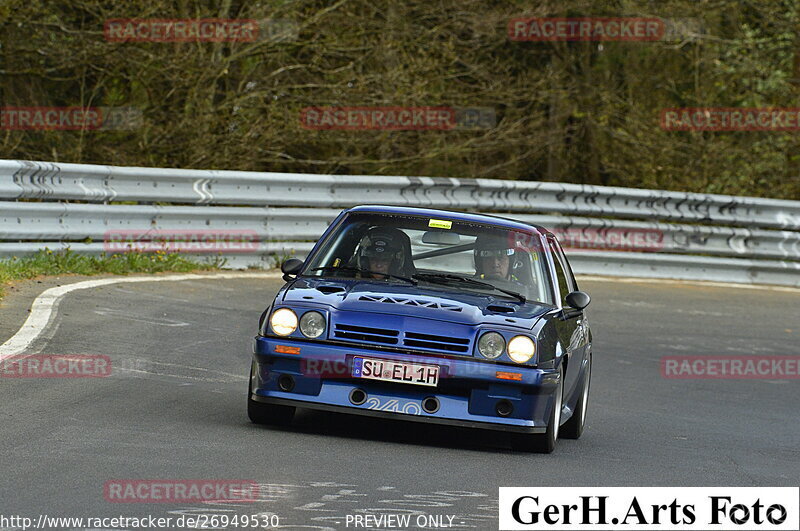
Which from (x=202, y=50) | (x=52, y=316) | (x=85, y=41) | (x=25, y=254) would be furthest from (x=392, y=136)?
(x=52, y=316)

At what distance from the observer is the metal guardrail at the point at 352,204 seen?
46.3ft

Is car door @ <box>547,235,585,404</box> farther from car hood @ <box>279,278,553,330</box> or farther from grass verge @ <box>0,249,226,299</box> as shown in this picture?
grass verge @ <box>0,249,226,299</box>

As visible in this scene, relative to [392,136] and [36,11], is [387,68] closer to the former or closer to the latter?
[392,136]

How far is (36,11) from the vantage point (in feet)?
62.0

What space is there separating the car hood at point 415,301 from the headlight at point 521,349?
9 centimetres

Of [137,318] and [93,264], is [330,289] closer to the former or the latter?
[137,318]

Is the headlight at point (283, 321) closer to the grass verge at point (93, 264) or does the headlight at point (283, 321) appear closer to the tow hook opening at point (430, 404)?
the tow hook opening at point (430, 404)

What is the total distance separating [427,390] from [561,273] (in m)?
1.94

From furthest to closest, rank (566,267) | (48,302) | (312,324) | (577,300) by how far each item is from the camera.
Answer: (48,302) → (566,267) → (577,300) → (312,324)

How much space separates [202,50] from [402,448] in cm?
1301

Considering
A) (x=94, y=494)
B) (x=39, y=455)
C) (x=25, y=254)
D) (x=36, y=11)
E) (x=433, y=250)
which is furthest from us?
(x=36, y=11)

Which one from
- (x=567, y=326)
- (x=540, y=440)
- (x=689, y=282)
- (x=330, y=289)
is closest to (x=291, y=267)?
(x=330, y=289)

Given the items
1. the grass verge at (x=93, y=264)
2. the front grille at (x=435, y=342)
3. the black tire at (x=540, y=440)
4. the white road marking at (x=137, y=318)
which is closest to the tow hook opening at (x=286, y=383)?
the front grille at (x=435, y=342)

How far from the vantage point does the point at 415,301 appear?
25.0 ft
